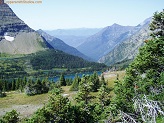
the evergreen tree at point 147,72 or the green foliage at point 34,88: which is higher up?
the evergreen tree at point 147,72

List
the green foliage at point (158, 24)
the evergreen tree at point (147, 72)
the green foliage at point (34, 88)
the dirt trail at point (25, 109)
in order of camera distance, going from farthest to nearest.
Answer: the green foliage at point (34, 88) < the dirt trail at point (25, 109) < the green foliage at point (158, 24) < the evergreen tree at point (147, 72)

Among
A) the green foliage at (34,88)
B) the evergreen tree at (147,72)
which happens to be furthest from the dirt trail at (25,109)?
the evergreen tree at (147,72)

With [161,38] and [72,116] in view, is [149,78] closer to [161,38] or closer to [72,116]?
[161,38]

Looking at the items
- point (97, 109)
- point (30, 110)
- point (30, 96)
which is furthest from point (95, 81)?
point (97, 109)

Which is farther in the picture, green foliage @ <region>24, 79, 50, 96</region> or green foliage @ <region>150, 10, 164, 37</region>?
green foliage @ <region>24, 79, 50, 96</region>

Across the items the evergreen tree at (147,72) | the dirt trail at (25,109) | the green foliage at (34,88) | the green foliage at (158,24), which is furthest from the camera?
the green foliage at (34,88)

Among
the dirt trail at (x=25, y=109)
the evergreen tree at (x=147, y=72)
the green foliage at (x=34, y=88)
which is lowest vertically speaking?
the dirt trail at (x=25, y=109)

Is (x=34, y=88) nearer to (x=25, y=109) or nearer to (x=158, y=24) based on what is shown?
(x=25, y=109)

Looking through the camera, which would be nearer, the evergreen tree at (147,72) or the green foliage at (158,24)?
the evergreen tree at (147,72)

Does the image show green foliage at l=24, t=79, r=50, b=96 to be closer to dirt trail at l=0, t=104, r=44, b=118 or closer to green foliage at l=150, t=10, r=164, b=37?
dirt trail at l=0, t=104, r=44, b=118

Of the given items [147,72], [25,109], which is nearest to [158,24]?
[147,72]

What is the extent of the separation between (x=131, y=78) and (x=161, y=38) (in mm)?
8049

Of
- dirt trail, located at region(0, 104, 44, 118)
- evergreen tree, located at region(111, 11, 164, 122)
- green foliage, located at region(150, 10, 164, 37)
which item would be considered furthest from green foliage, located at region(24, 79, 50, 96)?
green foliage, located at region(150, 10, 164, 37)

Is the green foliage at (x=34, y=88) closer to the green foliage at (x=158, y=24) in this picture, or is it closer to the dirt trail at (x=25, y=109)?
the dirt trail at (x=25, y=109)
